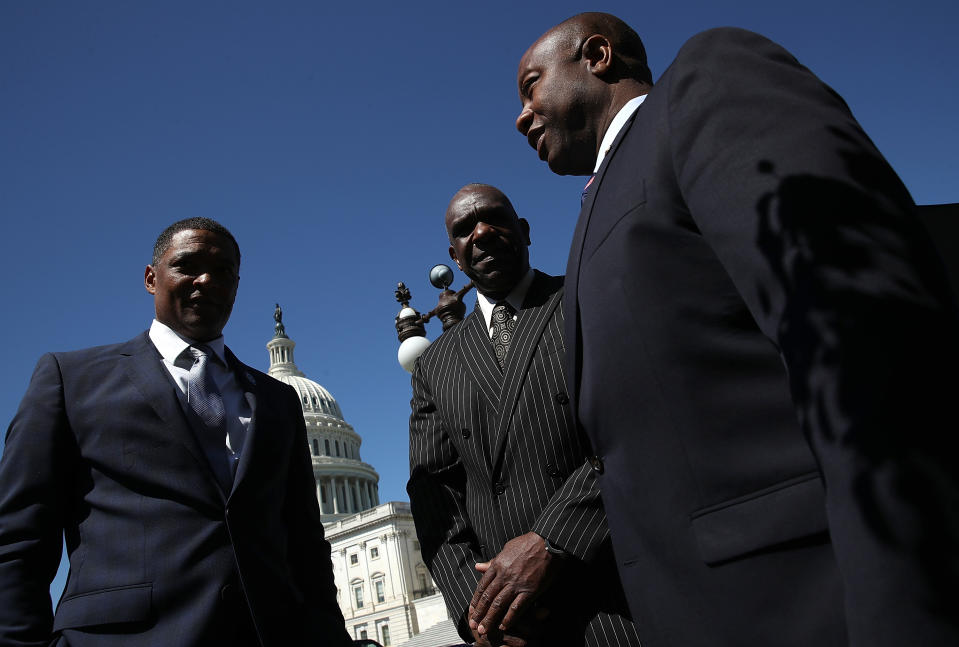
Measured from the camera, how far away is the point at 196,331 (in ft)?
12.2

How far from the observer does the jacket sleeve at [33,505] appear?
283cm

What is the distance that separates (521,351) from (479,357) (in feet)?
1.06

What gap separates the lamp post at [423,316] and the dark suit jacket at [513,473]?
3501 mm

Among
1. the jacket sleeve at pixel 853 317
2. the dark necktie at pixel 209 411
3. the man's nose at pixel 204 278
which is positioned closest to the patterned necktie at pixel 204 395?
the dark necktie at pixel 209 411

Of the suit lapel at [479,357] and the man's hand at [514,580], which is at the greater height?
the suit lapel at [479,357]

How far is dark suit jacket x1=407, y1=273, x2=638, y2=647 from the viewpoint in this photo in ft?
9.69


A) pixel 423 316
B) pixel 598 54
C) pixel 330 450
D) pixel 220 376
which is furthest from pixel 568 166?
pixel 330 450

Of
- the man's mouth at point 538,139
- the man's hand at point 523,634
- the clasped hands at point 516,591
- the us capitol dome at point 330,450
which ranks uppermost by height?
the us capitol dome at point 330,450

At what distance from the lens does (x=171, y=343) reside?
3672 mm

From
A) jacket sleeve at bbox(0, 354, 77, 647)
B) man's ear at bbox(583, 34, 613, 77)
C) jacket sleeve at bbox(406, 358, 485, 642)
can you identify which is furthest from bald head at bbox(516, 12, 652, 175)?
jacket sleeve at bbox(0, 354, 77, 647)

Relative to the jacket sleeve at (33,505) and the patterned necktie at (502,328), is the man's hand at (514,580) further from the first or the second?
the jacket sleeve at (33,505)

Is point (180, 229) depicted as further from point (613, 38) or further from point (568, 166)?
point (613, 38)

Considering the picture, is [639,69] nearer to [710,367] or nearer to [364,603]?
[710,367]

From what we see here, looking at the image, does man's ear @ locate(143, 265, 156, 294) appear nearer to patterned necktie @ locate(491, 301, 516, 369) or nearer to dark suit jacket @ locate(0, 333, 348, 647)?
dark suit jacket @ locate(0, 333, 348, 647)
